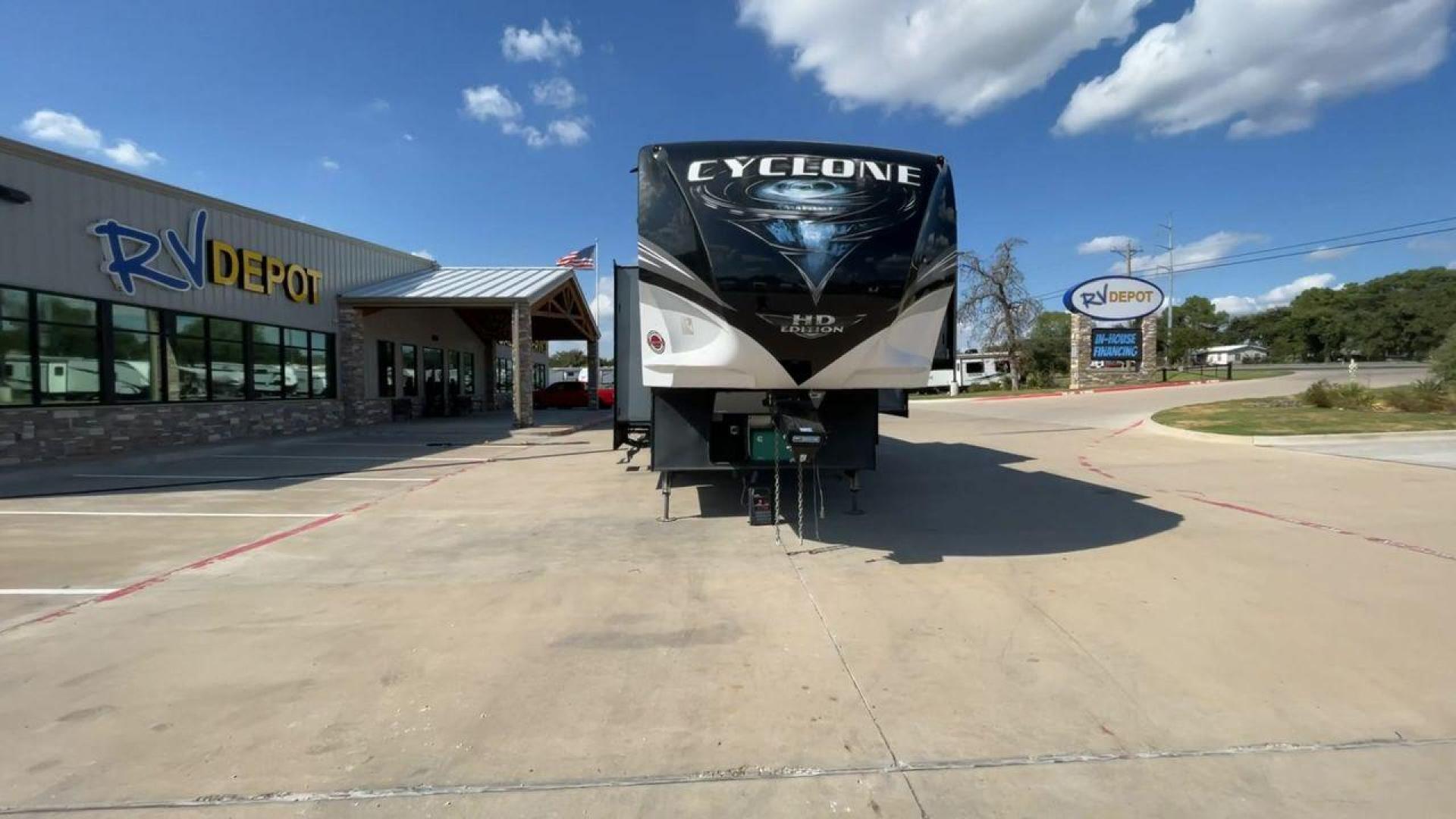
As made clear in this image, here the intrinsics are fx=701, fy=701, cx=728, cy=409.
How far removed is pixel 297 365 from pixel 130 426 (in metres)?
5.33

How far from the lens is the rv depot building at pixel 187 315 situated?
1181 centimetres

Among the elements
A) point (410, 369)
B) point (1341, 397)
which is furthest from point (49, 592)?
point (1341, 397)

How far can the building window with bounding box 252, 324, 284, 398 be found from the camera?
1695cm

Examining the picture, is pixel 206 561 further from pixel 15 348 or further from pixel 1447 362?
pixel 1447 362

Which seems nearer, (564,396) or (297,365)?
(297,365)

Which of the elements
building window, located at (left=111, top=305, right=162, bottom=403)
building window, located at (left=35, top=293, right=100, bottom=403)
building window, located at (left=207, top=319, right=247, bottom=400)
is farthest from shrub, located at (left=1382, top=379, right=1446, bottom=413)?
building window, located at (left=35, top=293, right=100, bottom=403)

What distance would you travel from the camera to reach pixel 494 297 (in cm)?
2023

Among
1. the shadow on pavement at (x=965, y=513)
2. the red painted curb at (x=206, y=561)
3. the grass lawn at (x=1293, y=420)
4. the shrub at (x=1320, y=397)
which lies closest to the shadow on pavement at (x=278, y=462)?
the red painted curb at (x=206, y=561)

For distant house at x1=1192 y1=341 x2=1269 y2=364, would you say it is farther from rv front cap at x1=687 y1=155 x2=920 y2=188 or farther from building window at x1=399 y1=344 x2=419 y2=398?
rv front cap at x1=687 y1=155 x2=920 y2=188

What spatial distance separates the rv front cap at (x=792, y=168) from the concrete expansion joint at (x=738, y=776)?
3804 millimetres

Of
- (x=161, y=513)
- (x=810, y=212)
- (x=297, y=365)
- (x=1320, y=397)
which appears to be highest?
(x=810, y=212)

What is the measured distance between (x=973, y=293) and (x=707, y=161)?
40.5m

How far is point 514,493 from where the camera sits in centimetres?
954

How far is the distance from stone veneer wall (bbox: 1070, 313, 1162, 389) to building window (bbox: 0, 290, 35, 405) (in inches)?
1439
